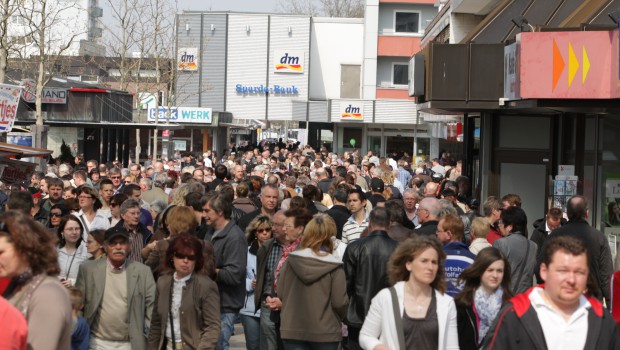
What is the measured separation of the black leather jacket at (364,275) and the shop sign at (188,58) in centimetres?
5201

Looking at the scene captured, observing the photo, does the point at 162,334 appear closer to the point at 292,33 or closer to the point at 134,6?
the point at 134,6

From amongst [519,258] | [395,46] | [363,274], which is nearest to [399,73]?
[395,46]

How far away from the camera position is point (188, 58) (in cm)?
6056

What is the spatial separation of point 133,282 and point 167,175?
11135mm

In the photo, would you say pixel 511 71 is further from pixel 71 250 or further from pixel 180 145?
pixel 180 145

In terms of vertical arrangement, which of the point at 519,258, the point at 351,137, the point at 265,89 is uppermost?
the point at 265,89

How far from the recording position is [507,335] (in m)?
5.30

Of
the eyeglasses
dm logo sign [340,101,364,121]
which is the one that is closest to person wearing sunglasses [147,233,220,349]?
the eyeglasses

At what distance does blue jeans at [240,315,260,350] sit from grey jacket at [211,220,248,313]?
0.43 m

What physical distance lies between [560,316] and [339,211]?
822cm

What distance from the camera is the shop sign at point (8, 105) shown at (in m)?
17.2

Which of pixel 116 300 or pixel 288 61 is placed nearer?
pixel 116 300

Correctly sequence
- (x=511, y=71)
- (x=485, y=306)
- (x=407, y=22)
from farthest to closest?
(x=407, y=22) < (x=511, y=71) < (x=485, y=306)

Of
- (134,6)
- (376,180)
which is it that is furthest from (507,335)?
(134,6)
